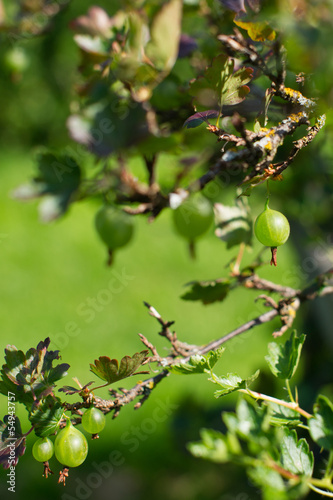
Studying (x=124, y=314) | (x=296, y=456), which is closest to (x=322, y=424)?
(x=296, y=456)

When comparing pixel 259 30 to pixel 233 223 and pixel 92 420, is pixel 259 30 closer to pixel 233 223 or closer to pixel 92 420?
pixel 233 223

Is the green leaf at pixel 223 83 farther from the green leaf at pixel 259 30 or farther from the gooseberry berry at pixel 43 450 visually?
the gooseberry berry at pixel 43 450

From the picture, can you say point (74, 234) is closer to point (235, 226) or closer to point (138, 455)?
point (138, 455)

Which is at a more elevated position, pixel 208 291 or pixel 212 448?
pixel 212 448

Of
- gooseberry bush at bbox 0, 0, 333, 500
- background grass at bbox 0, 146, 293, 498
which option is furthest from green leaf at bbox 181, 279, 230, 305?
background grass at bbox 0, 146, 293, 498

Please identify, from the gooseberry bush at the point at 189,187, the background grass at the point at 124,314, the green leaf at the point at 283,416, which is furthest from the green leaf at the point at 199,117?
the background grass at the point at 124,314

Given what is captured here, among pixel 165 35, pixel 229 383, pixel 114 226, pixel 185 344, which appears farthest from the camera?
pixel 114 226

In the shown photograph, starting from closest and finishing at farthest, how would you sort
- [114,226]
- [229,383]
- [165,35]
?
[229,383]
[165,35]
[114,226]

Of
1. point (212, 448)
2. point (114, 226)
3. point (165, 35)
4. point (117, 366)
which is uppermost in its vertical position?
point (165, 35)
